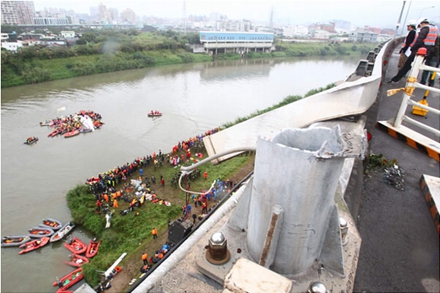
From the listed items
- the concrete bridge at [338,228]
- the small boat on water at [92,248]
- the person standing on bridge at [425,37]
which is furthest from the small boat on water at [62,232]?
the person standing on bridge at [425,37]

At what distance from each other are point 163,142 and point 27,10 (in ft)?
333

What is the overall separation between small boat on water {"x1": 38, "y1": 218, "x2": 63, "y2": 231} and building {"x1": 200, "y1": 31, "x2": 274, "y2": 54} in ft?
145

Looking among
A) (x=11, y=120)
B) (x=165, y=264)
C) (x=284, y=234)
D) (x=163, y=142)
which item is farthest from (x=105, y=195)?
(x=11, y=120)

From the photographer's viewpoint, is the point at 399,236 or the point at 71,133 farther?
the point at 71,133

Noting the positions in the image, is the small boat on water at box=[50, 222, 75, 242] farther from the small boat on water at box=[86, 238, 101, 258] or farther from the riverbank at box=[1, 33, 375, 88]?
the riverbank at box=[1, 33, 375, 88]

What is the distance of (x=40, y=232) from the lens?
35.7 ft

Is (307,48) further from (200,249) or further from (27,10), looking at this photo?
(27,10)

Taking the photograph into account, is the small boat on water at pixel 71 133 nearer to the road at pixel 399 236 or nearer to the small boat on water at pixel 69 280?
the small boat on water at pixel 69 280

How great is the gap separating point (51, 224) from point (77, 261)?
8.63 ft

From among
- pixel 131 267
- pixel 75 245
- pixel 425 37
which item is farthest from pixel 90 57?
pixel 425 37

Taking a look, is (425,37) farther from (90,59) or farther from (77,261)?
(90,59)

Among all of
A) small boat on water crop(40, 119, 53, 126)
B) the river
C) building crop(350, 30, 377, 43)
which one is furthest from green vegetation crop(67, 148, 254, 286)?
building crop(350, 30, 377, 43)

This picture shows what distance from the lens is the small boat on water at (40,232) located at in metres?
10.7

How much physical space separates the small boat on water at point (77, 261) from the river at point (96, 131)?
21 cm
